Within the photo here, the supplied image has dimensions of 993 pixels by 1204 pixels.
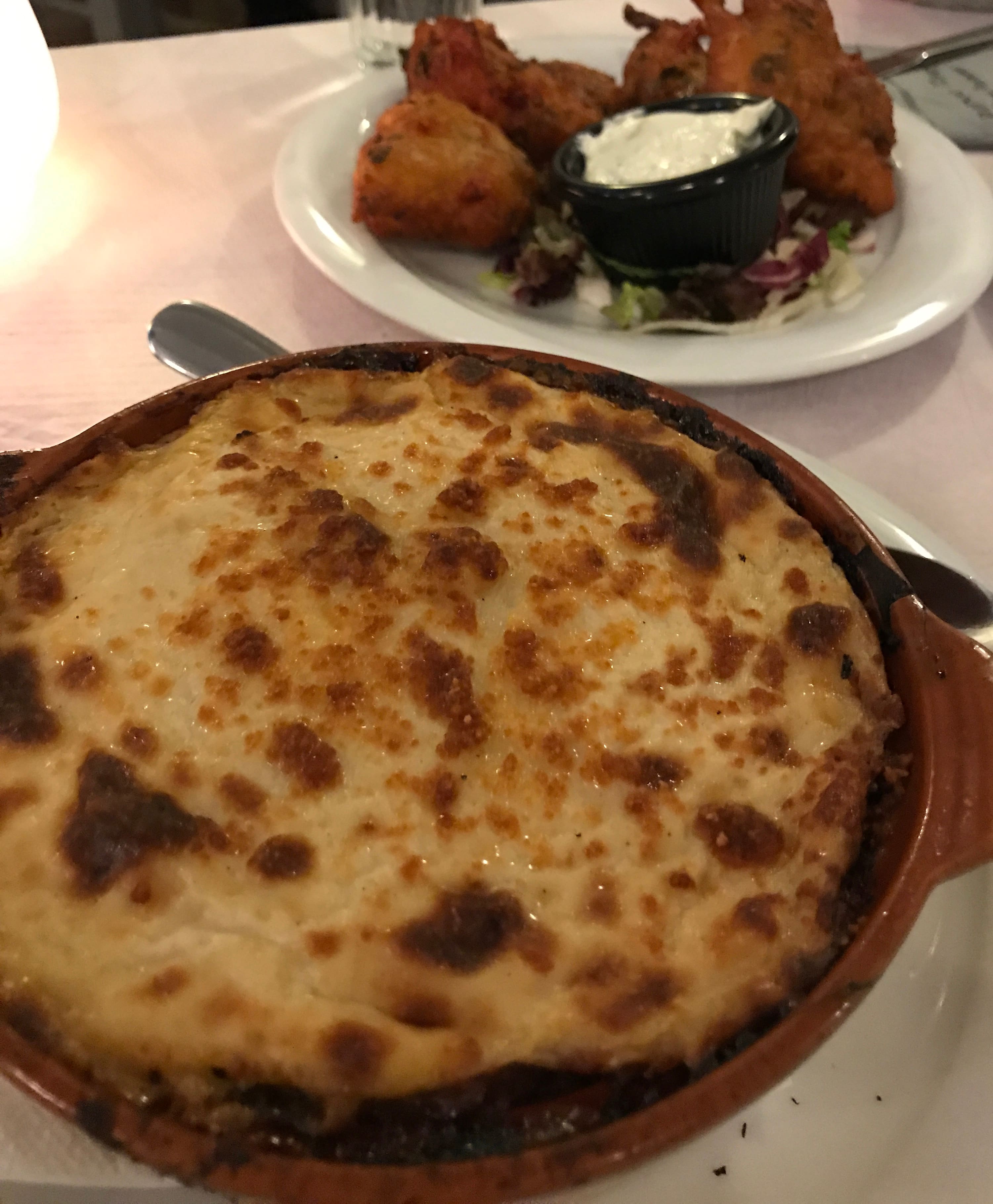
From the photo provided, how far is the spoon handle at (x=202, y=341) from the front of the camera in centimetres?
168

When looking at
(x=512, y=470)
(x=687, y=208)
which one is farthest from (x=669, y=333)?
(x=512, y=470)

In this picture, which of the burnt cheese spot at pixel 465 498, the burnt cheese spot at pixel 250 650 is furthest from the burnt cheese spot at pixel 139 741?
the burnt cheese spot at pixel 465 498

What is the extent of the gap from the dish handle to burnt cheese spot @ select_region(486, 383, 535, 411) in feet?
A: 1.77

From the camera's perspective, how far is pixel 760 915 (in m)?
0.87

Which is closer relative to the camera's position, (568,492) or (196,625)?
(196,625)

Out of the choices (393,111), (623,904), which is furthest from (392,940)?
(393,111)

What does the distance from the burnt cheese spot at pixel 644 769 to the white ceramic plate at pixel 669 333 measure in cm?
98

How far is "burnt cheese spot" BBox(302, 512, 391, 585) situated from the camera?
3.39ft

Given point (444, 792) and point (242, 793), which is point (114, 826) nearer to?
point (242, 793)

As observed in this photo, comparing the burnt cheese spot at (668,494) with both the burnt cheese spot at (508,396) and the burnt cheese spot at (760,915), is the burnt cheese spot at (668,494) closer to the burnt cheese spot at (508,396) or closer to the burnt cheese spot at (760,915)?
the burnt cheese spot at (508,396)

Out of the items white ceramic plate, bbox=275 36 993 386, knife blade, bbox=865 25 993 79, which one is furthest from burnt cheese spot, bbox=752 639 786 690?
knife blade, bbox=865 25 993 79

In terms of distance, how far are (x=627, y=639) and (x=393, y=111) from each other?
1.73 m

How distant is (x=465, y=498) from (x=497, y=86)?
68.7 inches

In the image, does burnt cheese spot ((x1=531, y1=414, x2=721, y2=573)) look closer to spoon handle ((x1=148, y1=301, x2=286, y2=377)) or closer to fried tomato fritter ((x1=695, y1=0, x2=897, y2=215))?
spoon handle ((x1=148, y1=301, x2=286, y2=377))
